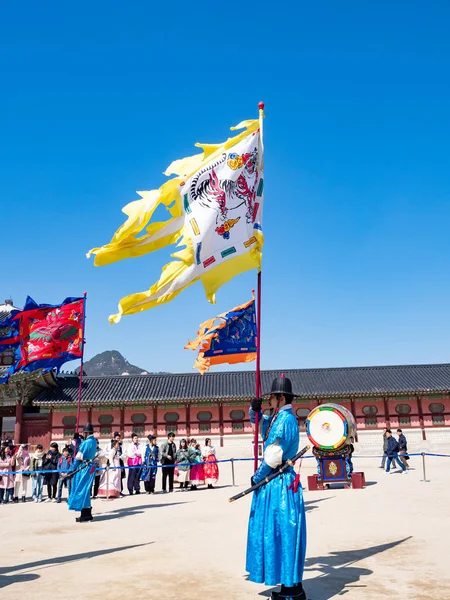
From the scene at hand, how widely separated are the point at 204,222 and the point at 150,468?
10.1 metres

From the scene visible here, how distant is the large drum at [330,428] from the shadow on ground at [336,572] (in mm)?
6657

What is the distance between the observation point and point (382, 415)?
3072cm

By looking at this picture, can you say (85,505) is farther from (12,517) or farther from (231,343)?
(231,343)

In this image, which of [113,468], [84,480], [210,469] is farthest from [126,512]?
[210,469]

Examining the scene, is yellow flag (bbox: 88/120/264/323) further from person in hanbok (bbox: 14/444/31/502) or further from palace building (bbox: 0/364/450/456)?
palace building (bbox: 0/364/450/456)

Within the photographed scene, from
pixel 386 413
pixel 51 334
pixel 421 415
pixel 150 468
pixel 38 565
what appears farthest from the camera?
pixel 386 413

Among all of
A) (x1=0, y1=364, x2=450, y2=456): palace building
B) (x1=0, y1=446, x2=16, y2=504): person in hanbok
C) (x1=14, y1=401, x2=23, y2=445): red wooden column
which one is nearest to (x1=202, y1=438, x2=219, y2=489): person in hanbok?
(x1=0, y1=446, x2=16, y2=504): person in hanbok

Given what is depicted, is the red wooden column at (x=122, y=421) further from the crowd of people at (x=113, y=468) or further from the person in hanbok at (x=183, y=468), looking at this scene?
the person in hanbok at (x=183, y=468)

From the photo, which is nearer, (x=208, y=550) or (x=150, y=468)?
(x=208, y=550)

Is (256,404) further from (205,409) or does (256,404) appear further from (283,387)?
(205,409)

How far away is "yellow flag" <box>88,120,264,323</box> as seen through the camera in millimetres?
6457

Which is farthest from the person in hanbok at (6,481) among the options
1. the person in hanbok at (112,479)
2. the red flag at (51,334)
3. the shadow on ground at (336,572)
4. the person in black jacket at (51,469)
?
the shadow on ground at (336,572)

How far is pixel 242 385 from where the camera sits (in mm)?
33156

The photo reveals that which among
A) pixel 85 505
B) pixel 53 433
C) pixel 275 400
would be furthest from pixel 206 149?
pixel 53 433
